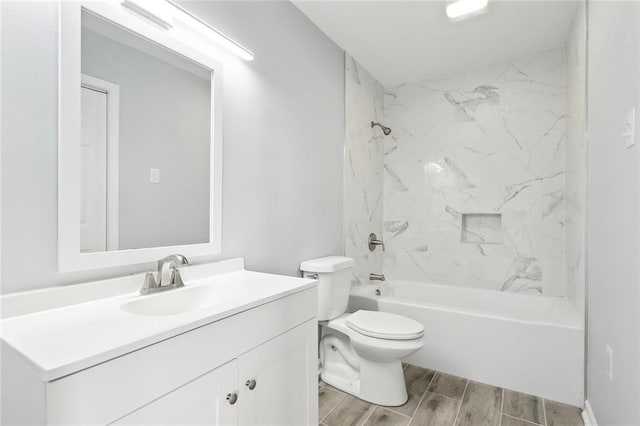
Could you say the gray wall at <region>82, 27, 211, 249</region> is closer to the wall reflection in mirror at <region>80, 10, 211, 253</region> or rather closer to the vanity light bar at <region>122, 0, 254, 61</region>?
the wall reflection in mirror at <region>80, 10, 211, 253</region>

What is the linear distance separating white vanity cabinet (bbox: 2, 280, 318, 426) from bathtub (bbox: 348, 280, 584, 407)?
3.85 ft

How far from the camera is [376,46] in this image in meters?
2.51

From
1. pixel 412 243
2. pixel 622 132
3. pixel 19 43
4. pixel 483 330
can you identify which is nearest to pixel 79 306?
pixel 19 43

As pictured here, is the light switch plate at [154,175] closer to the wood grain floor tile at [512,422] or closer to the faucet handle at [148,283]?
the faucet handle at [148,283]

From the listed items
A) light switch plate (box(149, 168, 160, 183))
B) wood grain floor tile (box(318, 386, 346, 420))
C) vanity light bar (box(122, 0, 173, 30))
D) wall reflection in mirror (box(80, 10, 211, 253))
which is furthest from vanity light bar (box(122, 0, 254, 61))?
wood grain floor tile (box(318, 386, 346, 420))

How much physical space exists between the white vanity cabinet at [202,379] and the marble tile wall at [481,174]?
2012 mm

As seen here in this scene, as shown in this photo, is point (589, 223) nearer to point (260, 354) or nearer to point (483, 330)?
point (483, 330)

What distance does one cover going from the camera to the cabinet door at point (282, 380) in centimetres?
105

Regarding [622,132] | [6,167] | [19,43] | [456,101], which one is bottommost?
[6,167]

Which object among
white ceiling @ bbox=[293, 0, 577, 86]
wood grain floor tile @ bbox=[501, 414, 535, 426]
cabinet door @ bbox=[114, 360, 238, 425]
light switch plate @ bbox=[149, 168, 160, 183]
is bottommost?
wood grain floor tile @ bbox=[501, 414, 535, 426]

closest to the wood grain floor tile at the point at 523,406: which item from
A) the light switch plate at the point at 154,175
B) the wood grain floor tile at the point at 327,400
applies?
the wood grain floor tile at the point at 327,400

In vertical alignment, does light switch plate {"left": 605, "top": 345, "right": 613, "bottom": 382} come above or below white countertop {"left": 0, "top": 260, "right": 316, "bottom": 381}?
below

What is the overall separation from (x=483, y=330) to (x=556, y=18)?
214 cm

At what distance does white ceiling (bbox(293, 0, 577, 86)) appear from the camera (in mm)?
2043
